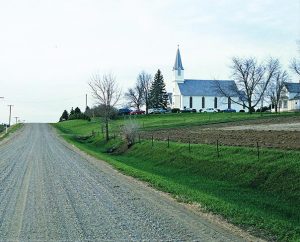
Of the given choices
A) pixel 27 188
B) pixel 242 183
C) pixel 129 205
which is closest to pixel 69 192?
pixel 27 188

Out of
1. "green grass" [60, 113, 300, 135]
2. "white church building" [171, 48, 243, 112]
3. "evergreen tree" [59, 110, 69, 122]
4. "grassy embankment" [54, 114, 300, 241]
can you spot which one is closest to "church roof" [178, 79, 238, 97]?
"white church building" [171, 48, 243, 112]

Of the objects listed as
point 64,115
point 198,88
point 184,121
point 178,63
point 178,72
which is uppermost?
point 178,63

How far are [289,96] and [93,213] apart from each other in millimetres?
93099

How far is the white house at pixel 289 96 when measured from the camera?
9594 cm

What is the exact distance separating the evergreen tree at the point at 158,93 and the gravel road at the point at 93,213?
103502mm

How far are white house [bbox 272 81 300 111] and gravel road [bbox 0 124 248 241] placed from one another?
82.1 meters

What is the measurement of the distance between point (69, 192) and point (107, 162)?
41.8 ft

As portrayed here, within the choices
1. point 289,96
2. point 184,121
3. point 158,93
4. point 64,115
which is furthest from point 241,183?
point 64,115

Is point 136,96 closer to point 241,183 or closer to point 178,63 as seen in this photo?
point 178,63

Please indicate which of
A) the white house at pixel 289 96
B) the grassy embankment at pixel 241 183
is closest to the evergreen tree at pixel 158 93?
the white house at pixel 289 96

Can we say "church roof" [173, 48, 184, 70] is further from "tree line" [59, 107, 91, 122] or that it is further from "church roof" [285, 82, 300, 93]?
"church roof" [285, 82, 300, 93]

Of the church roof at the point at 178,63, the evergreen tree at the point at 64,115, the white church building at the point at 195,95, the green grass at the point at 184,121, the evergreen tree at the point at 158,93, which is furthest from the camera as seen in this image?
the evergreen tree at the point at 64,115

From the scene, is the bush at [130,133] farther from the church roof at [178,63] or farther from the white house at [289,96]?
the church roof at [178,63]

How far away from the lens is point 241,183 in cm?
1833
